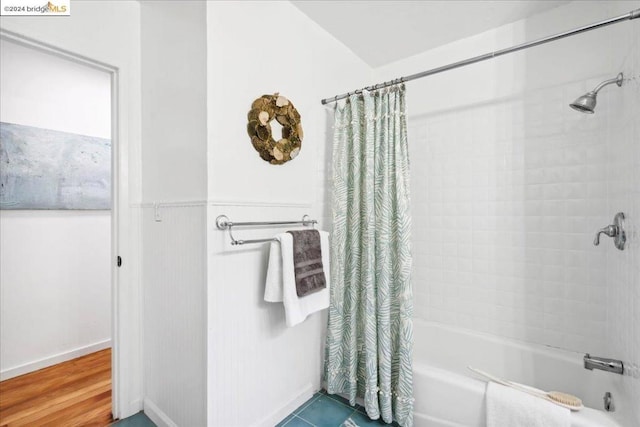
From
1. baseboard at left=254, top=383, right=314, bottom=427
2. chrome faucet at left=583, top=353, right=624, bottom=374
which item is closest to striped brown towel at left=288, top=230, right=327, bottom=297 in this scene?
baseboard at left=254, top=383, right=314, bottom=427

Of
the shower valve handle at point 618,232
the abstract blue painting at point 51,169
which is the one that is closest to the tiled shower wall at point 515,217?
the shower valve handle at point 618,232

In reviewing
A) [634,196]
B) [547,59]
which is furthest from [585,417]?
[547,59]

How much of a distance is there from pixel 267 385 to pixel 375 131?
Answer: 1551mm

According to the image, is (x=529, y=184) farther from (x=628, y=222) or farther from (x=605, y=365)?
(x=605, y=365)

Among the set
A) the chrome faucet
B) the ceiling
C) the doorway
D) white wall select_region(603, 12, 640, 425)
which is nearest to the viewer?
white wall select_region(603, 12, 640, 425)

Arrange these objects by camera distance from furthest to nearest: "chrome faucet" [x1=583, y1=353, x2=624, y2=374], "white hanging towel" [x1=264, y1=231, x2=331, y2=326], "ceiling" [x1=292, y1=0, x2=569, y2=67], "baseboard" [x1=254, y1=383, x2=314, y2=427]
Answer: "ceiling" [x1=292, y1=0, x2=569, y2=67] < "baseboard" [x1=254, y1=383, x2=314, y2=427] < "white hanging towel" [x1=264, y1=231, x2=331, y2=326] < "chrome faucet" [x1=583, y1=353, x2=624, y2=374]

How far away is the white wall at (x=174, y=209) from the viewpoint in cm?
132

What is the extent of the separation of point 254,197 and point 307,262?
0.44 m

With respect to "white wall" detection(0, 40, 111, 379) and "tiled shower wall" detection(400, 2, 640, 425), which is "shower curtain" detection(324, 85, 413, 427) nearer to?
"tiled shower wall" detection(400, 2, 640, 425)

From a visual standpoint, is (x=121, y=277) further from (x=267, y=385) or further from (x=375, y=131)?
(x=375, y=131)

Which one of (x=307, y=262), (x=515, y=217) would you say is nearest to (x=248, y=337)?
(x=307, y=262)

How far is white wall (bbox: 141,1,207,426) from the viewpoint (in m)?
1.32

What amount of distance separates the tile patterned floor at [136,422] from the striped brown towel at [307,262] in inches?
44.0

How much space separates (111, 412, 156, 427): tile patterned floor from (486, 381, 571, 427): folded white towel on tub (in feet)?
5.63
